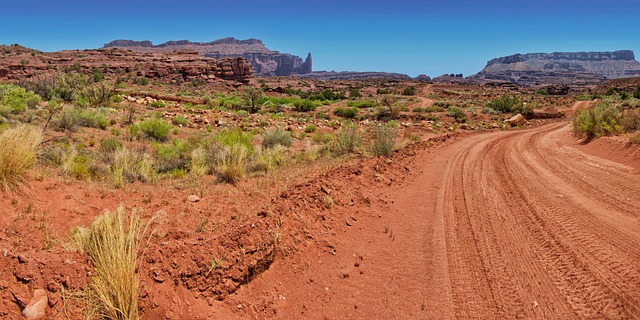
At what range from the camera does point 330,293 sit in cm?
450

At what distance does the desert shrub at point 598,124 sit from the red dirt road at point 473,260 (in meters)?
8.45

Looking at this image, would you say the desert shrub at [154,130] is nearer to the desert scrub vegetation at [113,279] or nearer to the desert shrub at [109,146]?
the desert shrub at [109,146]

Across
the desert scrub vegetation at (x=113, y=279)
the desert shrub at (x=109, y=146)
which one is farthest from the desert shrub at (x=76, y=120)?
the desert scrub vegetation at (x=113, y=279)

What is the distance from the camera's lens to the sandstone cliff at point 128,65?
6544 cm

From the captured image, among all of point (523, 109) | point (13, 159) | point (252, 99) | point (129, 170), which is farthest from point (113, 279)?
point (523, 109)

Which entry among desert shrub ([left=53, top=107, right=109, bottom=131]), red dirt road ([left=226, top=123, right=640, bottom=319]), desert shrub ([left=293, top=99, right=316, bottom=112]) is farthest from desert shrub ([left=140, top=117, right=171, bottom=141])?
desert shrub ([left=293, top=99, right=316, bottom=112])

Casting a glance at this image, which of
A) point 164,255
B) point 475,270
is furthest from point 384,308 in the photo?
point 164,255

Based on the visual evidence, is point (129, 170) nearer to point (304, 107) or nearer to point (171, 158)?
point (171, 158)

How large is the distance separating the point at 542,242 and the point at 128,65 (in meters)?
84.8

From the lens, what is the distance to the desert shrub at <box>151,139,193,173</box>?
9.79m

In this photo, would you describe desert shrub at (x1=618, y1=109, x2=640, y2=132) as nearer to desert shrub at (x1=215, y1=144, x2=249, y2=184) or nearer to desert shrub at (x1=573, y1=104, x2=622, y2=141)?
desert shrub at (x1=573, y1=104, x2=622, y2=141)

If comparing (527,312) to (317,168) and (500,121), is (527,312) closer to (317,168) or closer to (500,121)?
(317,168)

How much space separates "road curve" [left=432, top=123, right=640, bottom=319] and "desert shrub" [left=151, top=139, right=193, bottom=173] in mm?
6712

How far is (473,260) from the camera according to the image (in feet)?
16.8
